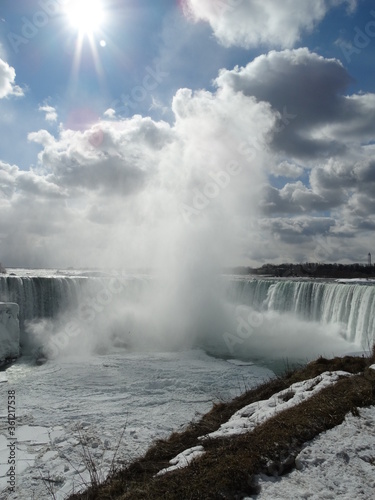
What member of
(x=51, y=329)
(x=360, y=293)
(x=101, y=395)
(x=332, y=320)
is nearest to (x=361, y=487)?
(x=101, y=395)

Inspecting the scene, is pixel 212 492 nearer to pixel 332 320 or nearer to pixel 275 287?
pixel 332 320

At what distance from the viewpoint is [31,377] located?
1439cm

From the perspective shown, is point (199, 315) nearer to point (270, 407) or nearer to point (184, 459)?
point (270, 407)

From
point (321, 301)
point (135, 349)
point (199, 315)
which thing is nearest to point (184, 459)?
point (135, 349)

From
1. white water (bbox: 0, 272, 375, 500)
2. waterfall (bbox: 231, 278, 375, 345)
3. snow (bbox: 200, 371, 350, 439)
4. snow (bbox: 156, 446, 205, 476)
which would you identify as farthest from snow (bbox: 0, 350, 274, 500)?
waterfall (bbox: 231, 278, 375, 345)

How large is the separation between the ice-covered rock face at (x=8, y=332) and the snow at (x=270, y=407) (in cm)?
1454

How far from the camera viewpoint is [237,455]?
4.34 metres

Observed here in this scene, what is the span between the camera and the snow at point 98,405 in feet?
22.4

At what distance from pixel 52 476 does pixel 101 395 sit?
5.21 m

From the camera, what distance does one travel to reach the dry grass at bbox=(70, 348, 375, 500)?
382 centimetres

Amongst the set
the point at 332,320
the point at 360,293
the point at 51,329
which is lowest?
the point at 51,329

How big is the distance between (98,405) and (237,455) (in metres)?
7.28

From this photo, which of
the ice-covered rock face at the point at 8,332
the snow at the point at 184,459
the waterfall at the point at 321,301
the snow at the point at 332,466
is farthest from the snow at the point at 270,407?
the ice-covered rock face at the point at 8,332

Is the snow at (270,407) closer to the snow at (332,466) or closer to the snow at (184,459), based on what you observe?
the snow at (332,466)
